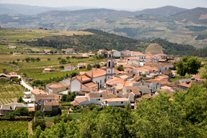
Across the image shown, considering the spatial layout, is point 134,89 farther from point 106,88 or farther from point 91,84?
point 91,84

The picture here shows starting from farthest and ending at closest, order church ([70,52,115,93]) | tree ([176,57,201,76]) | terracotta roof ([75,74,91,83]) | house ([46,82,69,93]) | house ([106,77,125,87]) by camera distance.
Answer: tree ([176,57,201,76]), terracotta roof ([75,74,91,83]), house ([106,77,125,87]), church ([70,52,115,93]), house ([46,82,69,93])

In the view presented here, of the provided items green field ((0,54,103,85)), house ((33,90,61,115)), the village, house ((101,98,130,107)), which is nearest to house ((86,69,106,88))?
the village

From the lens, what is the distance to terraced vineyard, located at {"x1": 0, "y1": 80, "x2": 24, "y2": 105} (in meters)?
52.5

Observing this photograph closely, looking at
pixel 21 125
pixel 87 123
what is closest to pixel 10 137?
pixel 87 123

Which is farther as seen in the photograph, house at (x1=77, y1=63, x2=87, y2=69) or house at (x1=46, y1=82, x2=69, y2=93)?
house at (x1=77, y1=63, x2=87, y2=69)

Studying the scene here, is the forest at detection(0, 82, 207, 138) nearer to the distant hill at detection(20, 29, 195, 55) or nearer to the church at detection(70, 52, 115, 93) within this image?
the church at detection(70, 52, 115, 93)

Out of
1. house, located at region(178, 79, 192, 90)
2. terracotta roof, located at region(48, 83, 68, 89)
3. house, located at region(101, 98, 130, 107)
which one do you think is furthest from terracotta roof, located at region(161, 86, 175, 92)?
terracotta roof, located at region(48, 83, 68, 89)

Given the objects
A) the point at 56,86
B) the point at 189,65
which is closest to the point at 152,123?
the point at 56,86

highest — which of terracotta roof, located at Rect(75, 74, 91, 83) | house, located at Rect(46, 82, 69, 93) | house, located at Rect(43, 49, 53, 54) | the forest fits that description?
the forest

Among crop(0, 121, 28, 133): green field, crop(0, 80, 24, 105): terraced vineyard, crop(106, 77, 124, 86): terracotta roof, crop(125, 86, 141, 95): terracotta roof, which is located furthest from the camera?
crop(106, 77, 124, 86): terracotta roof

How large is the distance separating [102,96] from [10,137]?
78.2 ft

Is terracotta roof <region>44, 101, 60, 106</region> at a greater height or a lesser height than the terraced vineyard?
greater

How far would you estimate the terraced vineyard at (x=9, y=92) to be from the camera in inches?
2067

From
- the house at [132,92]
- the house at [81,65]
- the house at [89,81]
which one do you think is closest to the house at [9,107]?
the house at [89,81]
